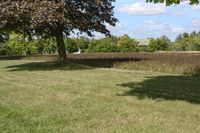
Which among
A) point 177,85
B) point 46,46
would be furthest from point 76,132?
point 46,46

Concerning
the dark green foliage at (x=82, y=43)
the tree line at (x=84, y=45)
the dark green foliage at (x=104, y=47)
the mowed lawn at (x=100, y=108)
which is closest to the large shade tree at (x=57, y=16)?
the mowed lawn at (x=100, y=108)

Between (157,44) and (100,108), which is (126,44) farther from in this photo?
(100,108)

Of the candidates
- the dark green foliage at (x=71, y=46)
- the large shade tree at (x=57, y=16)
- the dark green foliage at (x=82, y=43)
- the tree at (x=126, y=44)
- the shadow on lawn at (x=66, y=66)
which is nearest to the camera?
the large shade tree at (x=57, y=16)

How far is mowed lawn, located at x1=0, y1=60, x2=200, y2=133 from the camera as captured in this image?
32.1 feet

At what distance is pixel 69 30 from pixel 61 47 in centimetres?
170

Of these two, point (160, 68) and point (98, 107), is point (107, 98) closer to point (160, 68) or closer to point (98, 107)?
point (98, 107)

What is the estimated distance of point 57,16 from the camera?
27172mm

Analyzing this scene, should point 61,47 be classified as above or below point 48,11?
below

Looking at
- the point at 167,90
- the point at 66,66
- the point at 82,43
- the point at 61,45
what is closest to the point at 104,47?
the point at 82,43

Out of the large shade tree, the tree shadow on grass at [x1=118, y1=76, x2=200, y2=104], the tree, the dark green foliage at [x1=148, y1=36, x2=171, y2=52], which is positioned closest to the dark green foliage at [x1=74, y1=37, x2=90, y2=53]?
the tree

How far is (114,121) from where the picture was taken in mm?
10328

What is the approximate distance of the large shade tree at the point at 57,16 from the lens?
27188 millimetres

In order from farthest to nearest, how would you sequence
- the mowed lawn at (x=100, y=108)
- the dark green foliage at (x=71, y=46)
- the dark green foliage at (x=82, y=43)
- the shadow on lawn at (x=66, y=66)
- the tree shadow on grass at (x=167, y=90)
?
the dark green foliage at (x=82, y=43) → the dark green foliage at (x=71, y=46) → the shadow on lawn at (x=66, y=66) → the tree shadow on grass at (x=167, y=90) → the mowed lawn at (x=100, y=108)

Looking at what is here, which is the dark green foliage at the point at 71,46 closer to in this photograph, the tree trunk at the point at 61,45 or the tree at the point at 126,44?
the tree at the point at 126,44
